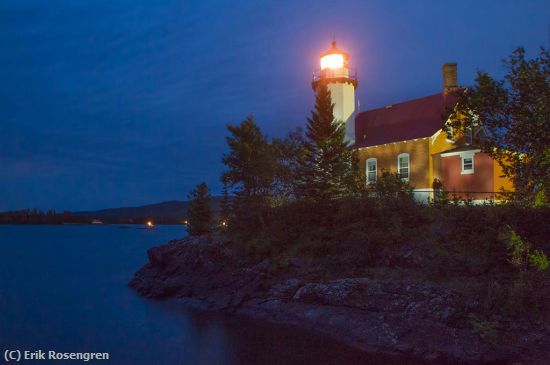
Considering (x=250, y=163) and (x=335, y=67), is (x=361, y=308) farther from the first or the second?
(x=335, y=67)

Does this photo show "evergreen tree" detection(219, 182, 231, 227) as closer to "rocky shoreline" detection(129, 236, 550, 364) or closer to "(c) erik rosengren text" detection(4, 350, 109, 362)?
"rocky shoreline" detection(129, 236, 550, 364)

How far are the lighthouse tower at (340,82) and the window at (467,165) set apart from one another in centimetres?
952

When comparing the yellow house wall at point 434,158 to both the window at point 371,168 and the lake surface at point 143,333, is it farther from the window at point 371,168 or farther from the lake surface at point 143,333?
the lake surface at point 143,333

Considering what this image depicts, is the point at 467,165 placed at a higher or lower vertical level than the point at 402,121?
lower

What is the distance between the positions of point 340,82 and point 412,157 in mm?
8921

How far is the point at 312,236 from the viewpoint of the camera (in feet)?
77.4

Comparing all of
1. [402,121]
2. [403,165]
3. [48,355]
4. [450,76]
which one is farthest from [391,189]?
[48,355]

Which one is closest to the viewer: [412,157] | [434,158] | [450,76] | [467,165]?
[467,165]

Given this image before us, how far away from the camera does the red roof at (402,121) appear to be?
99.9 ft

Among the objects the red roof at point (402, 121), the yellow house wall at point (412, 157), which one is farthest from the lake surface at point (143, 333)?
the red roof at point (402, 121)

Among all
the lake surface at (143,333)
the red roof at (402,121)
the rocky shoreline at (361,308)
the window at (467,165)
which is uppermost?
the red roof at (402,121)

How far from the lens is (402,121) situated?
32750 millimetres

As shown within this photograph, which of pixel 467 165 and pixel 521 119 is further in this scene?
pixel 467 165

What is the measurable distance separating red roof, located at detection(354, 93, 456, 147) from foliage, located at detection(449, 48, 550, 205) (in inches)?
581
